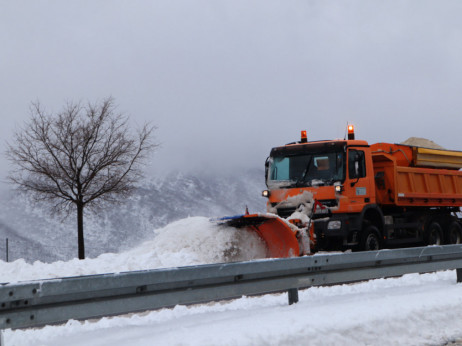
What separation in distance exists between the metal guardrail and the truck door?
481cm

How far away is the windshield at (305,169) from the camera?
42.9ft

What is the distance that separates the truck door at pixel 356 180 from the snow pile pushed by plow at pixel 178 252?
7.40ft

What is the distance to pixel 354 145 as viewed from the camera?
43.4 ft

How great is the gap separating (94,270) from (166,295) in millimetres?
6322

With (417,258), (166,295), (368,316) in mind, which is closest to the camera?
(166,295)

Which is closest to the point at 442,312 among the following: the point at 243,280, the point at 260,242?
the point at 243,280

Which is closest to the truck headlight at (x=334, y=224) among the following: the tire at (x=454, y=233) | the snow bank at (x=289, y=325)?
the snow bank at (x=289, y=325)

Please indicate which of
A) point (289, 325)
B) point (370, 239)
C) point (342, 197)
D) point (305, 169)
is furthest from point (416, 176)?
point (289, 325)

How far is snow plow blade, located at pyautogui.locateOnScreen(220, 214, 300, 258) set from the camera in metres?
11.7

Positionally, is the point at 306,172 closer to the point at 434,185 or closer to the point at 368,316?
the point at 434,185

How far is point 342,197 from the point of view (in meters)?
12.9

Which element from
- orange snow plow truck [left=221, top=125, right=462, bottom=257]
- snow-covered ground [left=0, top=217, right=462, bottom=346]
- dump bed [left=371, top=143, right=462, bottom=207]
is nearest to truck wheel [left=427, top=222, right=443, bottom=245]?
orange snow plow truck [left=221, top=125, right=462, bottom=257]

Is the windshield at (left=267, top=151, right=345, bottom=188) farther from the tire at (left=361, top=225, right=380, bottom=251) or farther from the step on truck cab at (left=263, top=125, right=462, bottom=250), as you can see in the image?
the tire at (left=361, top=225, right=380, bottom=251)

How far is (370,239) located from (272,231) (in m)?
2.65
